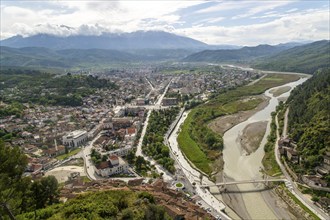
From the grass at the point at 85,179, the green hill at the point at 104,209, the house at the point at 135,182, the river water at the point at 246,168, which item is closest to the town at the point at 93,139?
the grass at the point at 85,179

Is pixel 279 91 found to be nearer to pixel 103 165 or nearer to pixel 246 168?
pixel 246 168

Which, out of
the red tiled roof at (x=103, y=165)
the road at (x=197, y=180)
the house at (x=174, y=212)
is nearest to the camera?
the house at (x=174, y=212)

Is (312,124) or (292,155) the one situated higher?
(312,124)

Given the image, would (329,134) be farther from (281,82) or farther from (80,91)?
(281,82)

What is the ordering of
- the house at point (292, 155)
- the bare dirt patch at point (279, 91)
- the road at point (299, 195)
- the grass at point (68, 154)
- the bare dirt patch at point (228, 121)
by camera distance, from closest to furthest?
1. the road at point (299, 195)
2. the house at point (292, 155)
3. the grass at point (68, 154)
4. the bare dirt patch at point (228, 121)
5. the bare dirt patch at point (279, 91)

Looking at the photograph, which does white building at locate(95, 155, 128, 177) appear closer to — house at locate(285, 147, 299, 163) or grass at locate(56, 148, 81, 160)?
grass at locate(56, 148, 81, 160)

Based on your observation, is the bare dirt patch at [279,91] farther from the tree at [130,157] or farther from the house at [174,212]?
the house at [174,212]

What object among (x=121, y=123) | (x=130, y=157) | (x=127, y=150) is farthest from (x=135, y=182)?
(x=121, y=123)
